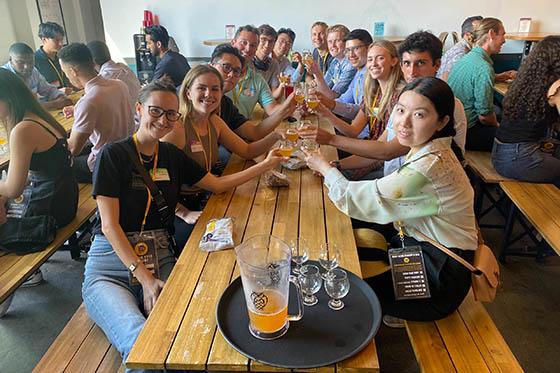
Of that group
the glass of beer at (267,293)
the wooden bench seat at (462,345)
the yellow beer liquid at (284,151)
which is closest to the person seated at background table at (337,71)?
the yellow beer liquid at (284,151)

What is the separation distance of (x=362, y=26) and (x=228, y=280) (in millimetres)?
7065

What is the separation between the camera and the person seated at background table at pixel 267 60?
4.10 m

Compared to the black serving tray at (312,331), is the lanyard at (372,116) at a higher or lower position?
higher

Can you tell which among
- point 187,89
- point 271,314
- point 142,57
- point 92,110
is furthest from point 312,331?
point 142,57

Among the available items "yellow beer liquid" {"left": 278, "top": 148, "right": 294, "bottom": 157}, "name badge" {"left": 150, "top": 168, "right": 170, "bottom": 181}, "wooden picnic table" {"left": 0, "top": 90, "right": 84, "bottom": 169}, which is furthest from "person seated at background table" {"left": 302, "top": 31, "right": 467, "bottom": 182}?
"wooden picnic table" {"left": 0, "top": 90, "right": 84, "bottom": 169}

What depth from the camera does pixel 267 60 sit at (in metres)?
4.30

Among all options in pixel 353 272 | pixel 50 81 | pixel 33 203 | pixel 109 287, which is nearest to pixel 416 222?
pixel 353 272

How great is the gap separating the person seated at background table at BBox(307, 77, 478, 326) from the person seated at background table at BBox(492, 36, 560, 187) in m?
1.47

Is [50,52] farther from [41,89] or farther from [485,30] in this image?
[485,30]

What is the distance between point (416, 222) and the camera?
1696 millimetres

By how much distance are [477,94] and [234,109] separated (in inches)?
78.1

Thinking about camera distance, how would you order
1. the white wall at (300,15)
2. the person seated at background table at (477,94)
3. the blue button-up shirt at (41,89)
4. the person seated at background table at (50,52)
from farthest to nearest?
1. the white wall at (300,15)
2. the person seated at background table at (50,52)
3. the blue button-up shirt at (41,89)
4. the person seated at background table at (477,94)

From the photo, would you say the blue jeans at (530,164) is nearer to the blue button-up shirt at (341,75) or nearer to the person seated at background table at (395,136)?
the person seated at background table at (395,136)

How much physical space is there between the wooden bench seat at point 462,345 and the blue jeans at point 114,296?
1.04 metres
